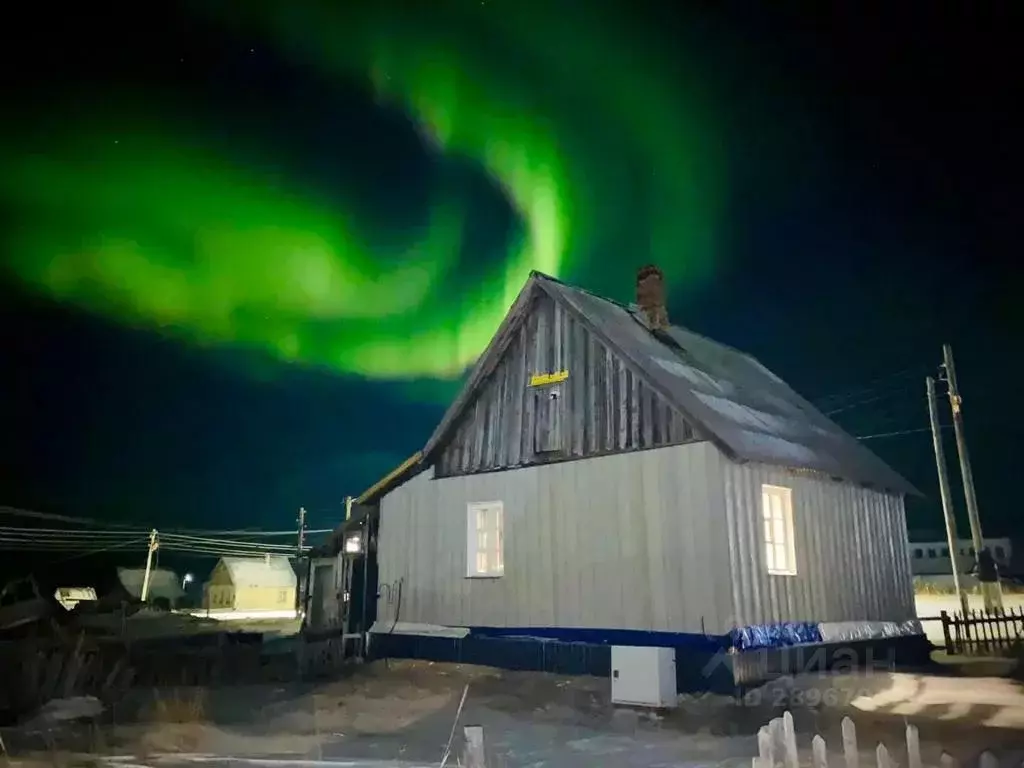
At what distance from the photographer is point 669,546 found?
1492cm

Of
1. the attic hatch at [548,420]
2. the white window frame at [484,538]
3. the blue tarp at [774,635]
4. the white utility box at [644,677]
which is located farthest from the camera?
the white window frame at [484,538]

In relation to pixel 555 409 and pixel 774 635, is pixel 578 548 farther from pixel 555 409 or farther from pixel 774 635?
pixel 774 635

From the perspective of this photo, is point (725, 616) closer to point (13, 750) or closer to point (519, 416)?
point (519, 416)

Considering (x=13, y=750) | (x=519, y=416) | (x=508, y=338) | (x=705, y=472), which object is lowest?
(x=13, y=750)

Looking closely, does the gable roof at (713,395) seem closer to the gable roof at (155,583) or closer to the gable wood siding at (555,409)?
the gable wood siding at (555,409)

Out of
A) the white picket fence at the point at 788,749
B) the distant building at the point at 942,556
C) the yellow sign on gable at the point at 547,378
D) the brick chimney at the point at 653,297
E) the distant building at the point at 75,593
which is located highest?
the brick chimney at the point at 653,297

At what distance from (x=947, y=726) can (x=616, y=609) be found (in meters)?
6.05

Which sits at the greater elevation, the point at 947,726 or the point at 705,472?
the point at 705,472

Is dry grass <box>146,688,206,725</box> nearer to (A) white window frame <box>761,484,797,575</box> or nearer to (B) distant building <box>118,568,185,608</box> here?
(A) white window frame <box>761,484,797,575</box>

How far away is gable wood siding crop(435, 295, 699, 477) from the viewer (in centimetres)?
1597

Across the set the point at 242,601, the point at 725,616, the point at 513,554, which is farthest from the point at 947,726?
the point at 242,601

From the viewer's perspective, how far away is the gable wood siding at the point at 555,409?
16.0 m

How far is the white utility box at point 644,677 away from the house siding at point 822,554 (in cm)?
158

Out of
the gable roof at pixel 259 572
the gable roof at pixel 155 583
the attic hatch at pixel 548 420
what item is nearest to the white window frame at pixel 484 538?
the attic hatch at pixel 548 420
